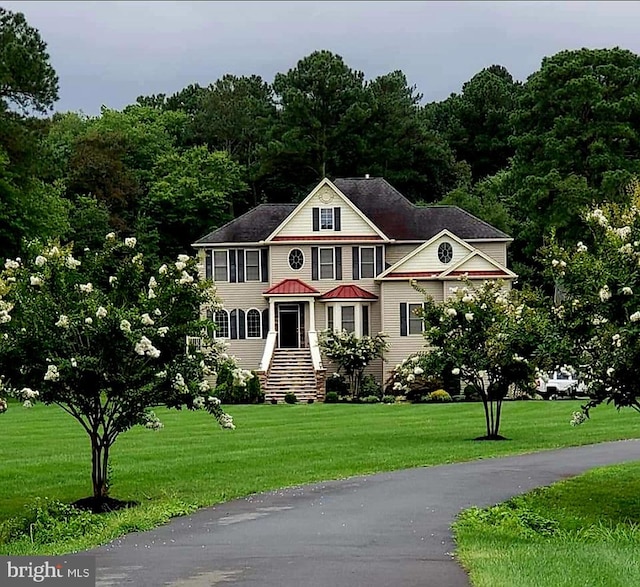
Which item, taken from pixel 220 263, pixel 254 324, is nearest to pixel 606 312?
pixel 254 324

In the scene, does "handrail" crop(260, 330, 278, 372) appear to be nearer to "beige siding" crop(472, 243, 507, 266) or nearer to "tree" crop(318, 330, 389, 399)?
"tree" crop(318, 330, 389, 399)

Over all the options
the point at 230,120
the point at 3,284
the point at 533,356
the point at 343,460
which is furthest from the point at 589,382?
the point at 230,120

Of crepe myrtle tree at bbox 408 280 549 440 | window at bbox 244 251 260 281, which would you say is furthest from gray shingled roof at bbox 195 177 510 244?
crepe myrtle tree at bbox 408 280 549 440

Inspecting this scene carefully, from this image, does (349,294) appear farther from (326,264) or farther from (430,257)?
(430,257)

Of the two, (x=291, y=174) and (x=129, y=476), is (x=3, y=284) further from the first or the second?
(x=291, y=174)

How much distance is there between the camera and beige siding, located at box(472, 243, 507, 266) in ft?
181

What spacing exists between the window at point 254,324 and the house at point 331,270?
0.15 ft

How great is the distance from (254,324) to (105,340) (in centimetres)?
3723

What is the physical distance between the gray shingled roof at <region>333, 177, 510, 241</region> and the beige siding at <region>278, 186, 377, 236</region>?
199cm

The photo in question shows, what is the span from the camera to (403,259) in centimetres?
5266

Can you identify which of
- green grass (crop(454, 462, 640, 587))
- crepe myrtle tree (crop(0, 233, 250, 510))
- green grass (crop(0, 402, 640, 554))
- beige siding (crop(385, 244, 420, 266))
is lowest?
green grass (crop(454, 462, 640, 587))

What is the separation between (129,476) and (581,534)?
983cm

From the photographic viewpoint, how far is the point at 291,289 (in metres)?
53.5

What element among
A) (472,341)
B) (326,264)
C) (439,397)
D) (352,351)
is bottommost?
(439,397)
